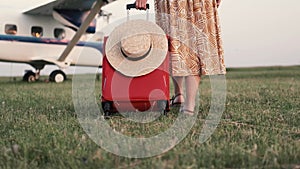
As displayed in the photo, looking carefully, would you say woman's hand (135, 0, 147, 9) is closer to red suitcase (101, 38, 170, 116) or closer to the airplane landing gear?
red suitcase (101, 38, 170, 116)

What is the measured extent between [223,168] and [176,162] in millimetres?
159

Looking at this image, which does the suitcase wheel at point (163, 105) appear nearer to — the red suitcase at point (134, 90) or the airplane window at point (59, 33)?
the red suitcase at point (134, 90)

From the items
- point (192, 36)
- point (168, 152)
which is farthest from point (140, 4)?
point (168, 152)

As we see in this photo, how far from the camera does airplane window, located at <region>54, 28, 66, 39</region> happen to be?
12.7 meters

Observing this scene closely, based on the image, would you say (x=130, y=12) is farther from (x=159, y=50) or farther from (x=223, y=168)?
(x=223, y=168)

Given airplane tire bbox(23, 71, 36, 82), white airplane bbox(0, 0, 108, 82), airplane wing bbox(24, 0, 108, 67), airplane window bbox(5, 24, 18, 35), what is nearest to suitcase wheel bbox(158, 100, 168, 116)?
white airplane bbox(0, 0, 108, 82)

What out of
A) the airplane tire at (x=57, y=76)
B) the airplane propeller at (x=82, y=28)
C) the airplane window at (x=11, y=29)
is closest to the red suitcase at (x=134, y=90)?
the airplane propeller at (x=82, y=28)

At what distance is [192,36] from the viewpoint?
9.31ft

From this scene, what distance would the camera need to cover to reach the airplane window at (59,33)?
12.7m

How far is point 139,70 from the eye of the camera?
2719mm

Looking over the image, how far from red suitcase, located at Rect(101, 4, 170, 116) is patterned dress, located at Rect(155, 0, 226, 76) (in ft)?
0.43

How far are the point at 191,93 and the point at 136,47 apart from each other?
0.53 metres

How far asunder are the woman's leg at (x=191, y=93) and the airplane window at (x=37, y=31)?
10.2 m

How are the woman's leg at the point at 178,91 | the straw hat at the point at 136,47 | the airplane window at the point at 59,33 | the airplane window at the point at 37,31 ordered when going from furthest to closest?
the airplane window at the point at 59,33
the airplane window at the point at 37,31
the woman's leg at the point at 178,91
the straw hat at the point at 136,47
